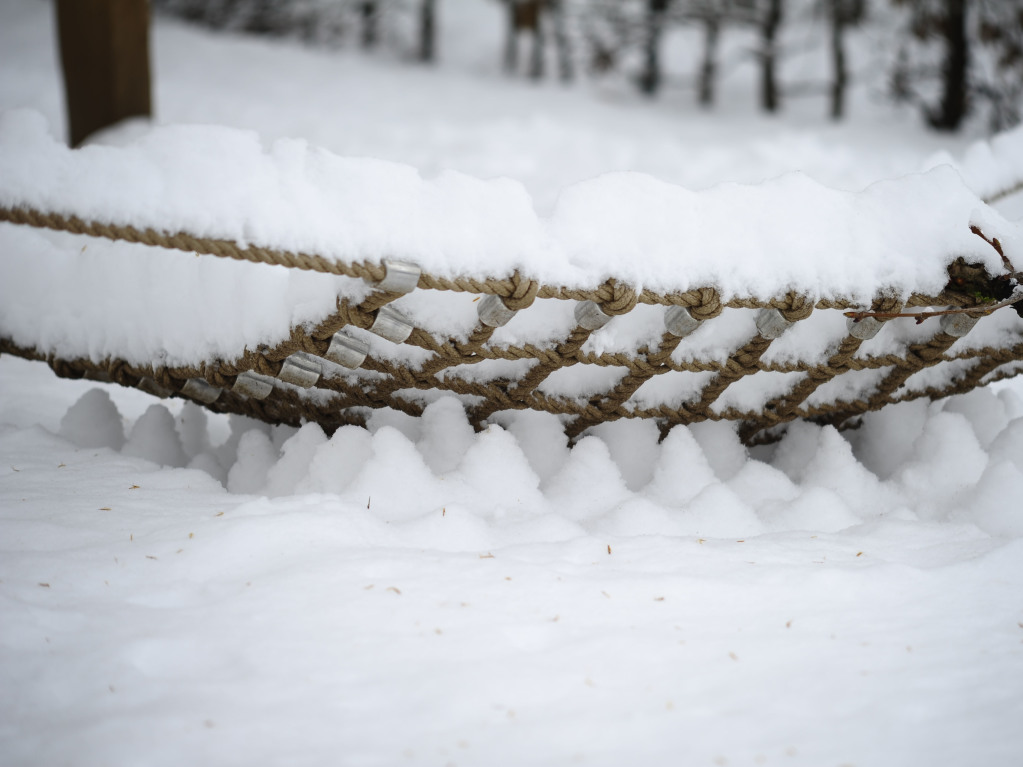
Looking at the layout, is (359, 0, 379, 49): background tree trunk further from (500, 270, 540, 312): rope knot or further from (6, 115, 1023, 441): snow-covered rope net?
(500, 270, 540, 312): rope knot

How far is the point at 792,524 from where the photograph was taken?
1.11 metres

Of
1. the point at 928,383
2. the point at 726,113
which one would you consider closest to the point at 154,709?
the point at 928,383

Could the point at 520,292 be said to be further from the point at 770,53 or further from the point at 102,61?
the point at 770,53

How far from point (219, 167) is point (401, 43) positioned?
7.59m

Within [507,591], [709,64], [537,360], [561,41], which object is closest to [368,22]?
[561,41]

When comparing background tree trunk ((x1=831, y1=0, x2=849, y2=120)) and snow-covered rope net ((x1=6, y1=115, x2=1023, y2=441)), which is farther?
background tree trunk ((x1=831, y1=0, x2=849, y2=120))

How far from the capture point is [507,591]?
2.80 ft

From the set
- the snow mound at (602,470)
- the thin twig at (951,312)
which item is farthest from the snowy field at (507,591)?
the thin twig at (951,312)

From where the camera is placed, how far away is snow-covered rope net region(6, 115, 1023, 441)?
0.92 meters

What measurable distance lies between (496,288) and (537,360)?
0.65ft

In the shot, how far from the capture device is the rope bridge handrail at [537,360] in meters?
0.94

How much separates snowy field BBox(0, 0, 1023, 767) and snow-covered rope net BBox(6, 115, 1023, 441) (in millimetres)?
98

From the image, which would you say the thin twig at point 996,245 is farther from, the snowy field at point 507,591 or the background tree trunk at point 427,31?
the background tree trunk at point 427,31

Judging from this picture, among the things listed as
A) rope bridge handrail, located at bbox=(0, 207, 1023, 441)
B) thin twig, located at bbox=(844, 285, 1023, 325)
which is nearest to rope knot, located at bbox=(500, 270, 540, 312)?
rope bridge handrail, located at bbox=(0, 207, 1023, 441)
